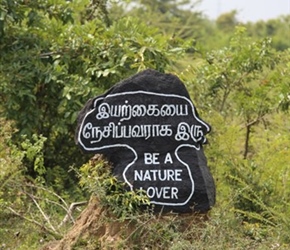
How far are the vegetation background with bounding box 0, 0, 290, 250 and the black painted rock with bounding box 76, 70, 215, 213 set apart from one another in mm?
161

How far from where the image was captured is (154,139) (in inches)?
227

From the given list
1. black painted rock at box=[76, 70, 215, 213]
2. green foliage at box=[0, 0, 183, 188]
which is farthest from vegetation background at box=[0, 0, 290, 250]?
black painted rock at box=[76, 70, 215, 213]

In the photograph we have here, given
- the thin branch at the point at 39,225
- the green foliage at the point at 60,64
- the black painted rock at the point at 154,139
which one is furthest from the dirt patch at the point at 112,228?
the green foliage at the point at 60,64

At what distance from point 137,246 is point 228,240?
572 millimetres

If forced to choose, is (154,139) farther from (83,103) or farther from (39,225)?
(83,103)

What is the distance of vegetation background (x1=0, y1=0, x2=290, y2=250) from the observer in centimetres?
657

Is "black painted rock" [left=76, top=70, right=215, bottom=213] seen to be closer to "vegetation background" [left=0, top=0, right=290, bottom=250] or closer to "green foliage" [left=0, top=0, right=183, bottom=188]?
"vegetation background" [left=0, top=0, right=290, bottom=250]

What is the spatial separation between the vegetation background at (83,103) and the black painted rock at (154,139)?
161 millimetres

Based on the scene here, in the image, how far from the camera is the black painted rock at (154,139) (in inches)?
221

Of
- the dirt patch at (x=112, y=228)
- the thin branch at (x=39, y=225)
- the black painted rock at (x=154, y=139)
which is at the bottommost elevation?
the thin branch at (x=39, y=225)

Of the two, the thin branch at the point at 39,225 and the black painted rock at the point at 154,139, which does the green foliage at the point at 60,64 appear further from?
the black painted rock at the point at 154,139

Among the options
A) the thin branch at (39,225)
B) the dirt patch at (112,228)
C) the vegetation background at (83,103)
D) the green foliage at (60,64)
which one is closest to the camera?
the dirt patch at (112,228)

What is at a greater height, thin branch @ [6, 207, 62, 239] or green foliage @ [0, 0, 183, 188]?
green foliage @ [0, 0, 183, 188]

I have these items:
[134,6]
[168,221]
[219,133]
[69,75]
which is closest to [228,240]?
[168,221]
